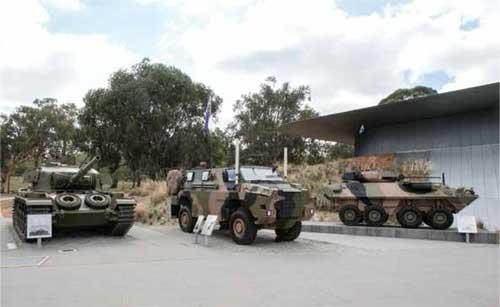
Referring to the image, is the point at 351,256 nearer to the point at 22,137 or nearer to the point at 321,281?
the point at 321,281

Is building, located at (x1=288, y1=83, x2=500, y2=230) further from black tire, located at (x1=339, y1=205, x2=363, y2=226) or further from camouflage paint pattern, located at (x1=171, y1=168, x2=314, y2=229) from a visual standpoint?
camouflage paint pattern, located at (x1=171, y1=168, x2=314, y2=229)

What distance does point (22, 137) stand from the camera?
39812 millimetres

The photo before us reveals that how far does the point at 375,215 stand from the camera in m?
13.7

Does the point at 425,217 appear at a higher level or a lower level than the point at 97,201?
lower

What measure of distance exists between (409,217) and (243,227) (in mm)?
5642

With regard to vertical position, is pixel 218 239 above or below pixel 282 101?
below

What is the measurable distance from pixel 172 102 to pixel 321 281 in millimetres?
26753

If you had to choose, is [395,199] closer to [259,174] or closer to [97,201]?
[259,174]

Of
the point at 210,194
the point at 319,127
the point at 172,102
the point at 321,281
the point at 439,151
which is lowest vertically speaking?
the point at 321,281

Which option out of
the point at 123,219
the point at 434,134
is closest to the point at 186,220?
the point at 123,219

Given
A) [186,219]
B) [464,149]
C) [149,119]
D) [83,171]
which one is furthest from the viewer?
[149,119]

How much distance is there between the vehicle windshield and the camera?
36.2 feet

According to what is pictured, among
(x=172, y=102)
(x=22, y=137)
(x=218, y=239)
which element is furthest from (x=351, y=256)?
(x=22, y=137)

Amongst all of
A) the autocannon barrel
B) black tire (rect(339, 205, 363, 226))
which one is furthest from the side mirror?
Answer: black tire (rect(339, 205, 363, 226))
